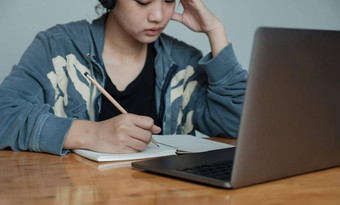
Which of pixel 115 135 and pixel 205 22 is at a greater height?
pixel 205 22

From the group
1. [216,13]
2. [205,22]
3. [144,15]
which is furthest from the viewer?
[216,13]

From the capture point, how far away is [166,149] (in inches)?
44.0

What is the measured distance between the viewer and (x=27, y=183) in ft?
2.68

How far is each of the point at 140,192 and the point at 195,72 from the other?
97 cm

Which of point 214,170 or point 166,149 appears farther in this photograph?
point 166,149

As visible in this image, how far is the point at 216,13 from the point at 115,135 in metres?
1.70

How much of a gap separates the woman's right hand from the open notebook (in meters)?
0.02

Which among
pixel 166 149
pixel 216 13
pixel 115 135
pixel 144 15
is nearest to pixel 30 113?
pixel 115 135

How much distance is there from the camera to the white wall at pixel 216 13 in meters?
2.21

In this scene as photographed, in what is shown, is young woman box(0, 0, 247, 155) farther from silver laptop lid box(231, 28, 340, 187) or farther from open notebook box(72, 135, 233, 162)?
silver laptop lid box(231, 28, 340, 187)

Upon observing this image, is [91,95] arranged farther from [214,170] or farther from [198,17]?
[214,170]

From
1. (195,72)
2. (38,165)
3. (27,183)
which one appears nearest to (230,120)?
(195,72)

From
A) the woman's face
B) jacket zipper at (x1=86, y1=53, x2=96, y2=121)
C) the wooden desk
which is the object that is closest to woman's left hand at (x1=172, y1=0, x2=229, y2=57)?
the woman's face

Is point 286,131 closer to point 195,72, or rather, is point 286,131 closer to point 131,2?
point 131,2
